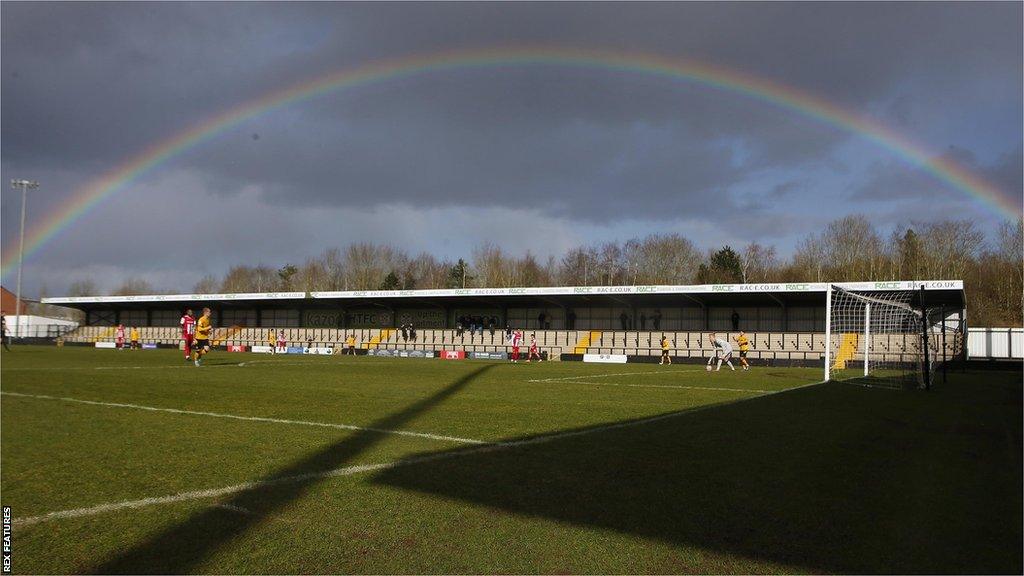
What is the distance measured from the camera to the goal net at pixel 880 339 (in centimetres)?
2320

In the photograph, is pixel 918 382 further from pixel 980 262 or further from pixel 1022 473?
pixel 980 262

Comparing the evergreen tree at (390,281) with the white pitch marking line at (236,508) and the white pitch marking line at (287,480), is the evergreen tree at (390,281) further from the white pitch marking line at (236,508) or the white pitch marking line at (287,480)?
the white pitch marking line at (236,508)

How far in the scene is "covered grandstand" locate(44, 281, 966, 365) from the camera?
1624 inches

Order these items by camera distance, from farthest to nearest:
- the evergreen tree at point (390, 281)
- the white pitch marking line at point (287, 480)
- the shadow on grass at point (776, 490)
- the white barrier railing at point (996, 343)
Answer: the evergreen tree at point (390, 281)
the white barrier railing at point (996, 343)
the white pitch marking line at point (287, 480)
the shadow on grass at point (776, 490)

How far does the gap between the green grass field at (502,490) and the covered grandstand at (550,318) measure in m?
25.7

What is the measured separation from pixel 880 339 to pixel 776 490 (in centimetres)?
3536

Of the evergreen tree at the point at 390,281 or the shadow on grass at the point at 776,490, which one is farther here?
the evergreen tree at the point at 390,281

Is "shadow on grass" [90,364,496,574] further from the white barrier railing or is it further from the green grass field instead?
the white barrier railing

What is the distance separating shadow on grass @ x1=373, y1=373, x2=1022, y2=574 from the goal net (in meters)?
12.4

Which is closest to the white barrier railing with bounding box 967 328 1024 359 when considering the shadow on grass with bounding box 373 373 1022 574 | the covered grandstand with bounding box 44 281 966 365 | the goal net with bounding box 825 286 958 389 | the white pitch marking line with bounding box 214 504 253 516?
the covered grandstand with bounding box 44 281 966 365

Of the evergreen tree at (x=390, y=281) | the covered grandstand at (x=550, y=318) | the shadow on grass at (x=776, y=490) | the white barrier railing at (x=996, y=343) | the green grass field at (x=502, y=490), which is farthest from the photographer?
the evergreen tree at (x=390, y=281)

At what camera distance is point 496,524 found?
15.4 feet

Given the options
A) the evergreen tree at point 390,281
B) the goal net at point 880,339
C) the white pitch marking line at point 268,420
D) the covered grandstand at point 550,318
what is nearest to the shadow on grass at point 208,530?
the white pitch marking line at point 268,420

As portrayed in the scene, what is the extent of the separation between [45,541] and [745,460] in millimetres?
6049
